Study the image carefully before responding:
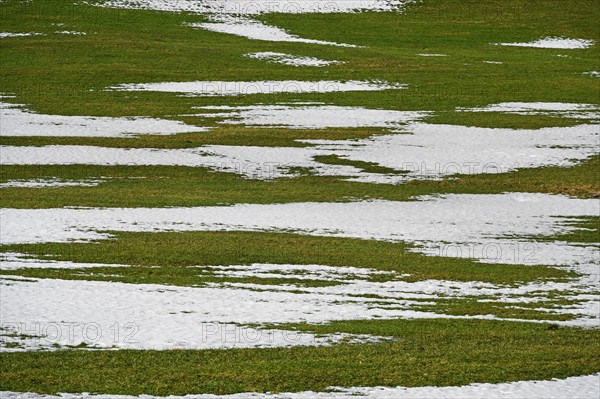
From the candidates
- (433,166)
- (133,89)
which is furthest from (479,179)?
(133,89)

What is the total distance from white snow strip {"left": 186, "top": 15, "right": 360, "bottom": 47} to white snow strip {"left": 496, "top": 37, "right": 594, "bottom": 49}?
46.3 feet

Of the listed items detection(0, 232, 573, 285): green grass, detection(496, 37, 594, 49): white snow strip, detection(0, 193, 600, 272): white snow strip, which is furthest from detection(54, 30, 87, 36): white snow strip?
detection(0, 232, 573, 285): green grass

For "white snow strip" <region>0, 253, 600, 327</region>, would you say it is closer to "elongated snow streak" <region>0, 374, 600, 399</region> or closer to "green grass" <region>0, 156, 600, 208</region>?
"elongated snow streak" <region>0, 374, 600, 399</region>

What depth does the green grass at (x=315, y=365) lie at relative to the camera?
19.0 meters

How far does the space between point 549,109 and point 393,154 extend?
14946 millimetres

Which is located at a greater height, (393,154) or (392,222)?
(392,222)

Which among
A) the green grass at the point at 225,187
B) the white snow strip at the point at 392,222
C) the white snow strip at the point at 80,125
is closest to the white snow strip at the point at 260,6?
the white snow strip at the point at 80,125

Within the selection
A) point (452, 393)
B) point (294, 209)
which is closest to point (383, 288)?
point (452, 393)

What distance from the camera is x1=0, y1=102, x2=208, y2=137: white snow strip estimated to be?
5200 cm

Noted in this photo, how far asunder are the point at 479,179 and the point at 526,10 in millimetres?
51986

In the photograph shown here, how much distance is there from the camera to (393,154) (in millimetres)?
48844

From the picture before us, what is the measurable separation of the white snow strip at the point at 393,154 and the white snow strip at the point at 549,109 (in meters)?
3.98

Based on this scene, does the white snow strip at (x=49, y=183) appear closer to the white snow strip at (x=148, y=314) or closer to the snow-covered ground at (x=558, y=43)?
the white snow strip at (x=148, y=314)

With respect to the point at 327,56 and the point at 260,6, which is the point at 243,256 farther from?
the point at 260,6
